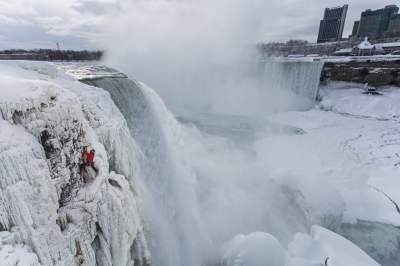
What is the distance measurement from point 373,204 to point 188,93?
60.6 ft

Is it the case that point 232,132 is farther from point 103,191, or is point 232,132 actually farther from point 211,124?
point 103,191

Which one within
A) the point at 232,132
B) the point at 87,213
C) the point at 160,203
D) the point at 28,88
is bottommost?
the point at 232,132

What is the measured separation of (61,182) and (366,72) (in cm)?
3105

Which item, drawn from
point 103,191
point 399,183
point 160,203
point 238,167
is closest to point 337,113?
point 399,183

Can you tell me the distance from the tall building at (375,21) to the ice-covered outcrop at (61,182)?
10651 centimetres

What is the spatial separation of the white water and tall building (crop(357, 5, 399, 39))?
100564 millimetres

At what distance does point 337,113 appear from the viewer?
72.8 ft

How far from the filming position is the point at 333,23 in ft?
336

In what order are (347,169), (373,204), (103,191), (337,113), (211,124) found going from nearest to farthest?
(103,191)
(373,204)
(347,169)
(211,124)
(337,113)

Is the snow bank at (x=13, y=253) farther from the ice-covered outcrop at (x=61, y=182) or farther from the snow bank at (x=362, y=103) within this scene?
the snow bank at (x=362, y=103)

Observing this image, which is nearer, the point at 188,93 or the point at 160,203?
the point at 160,203

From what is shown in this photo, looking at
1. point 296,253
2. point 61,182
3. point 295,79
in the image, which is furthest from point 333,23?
point 61,182

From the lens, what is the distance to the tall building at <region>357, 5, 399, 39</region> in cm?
8750

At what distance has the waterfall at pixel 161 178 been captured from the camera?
18.0ft
